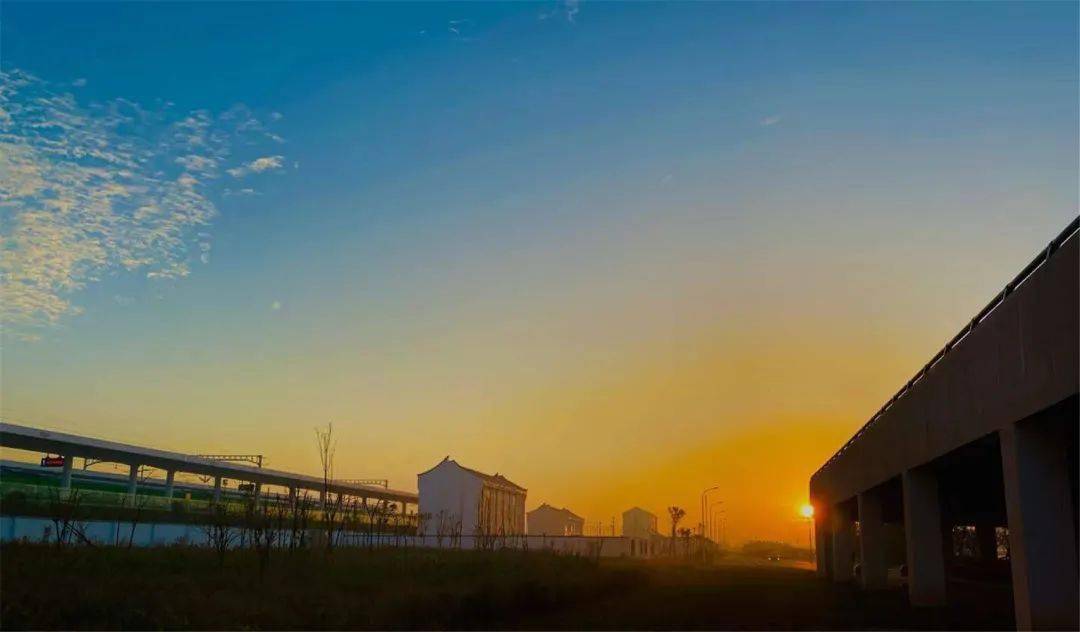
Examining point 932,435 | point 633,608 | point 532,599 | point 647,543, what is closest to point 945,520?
point 932,435

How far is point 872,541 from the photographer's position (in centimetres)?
3888

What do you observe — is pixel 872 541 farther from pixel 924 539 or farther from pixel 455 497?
pixel 455 497

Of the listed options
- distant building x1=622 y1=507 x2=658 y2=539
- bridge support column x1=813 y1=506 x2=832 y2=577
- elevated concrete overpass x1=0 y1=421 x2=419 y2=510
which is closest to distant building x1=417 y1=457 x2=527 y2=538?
elevated concrete overpass x1=0 y1=421 x2=419 y2=510

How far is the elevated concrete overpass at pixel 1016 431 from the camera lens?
50.3 feet

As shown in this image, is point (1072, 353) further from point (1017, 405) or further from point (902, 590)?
point (902, 590)

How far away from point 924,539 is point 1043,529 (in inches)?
447

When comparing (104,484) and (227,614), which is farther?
(104,484)

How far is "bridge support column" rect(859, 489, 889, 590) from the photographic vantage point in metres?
38.3

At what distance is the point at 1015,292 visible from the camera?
57.9 ft

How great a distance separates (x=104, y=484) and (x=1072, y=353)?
88095 mm

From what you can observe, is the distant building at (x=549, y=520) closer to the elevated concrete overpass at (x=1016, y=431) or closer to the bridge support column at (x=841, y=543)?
the bridge support column at (x=841, y=543)

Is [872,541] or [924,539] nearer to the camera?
[924,539]

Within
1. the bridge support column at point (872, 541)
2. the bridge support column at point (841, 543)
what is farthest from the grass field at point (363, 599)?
the bridge support column at point (841, 543)

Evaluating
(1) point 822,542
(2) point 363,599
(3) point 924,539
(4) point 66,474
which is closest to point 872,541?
(3) point 924,539
